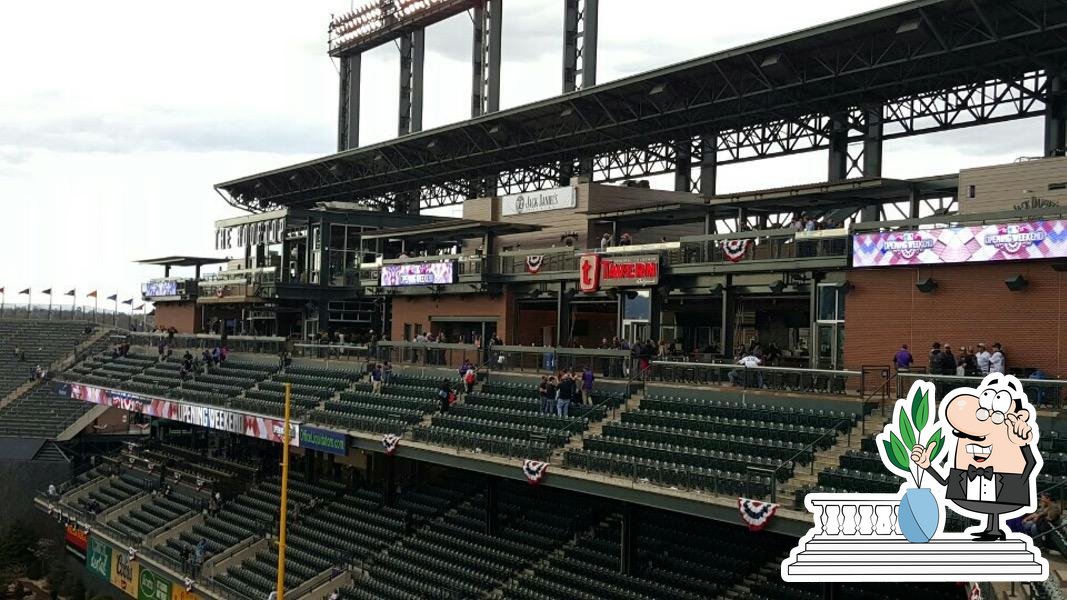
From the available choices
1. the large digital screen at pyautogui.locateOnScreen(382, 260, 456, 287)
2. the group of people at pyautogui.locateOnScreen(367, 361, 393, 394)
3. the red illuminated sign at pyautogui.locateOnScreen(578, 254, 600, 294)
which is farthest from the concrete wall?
the large digital screen at pyautogui.locateOnScreen(382, 260, 456, 287)

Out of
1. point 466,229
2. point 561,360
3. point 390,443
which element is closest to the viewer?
point 390,443

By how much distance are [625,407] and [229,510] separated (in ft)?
59.4

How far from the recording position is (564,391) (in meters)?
27.8

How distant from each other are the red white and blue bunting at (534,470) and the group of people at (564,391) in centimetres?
367

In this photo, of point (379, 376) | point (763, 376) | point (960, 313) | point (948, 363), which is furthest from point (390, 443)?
point (960, 313)

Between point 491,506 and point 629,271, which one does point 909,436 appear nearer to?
point 491,506

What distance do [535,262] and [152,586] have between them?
661 inches

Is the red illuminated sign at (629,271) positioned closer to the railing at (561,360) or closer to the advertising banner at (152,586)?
the railing at (561,360)

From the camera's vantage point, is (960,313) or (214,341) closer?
(960,313)

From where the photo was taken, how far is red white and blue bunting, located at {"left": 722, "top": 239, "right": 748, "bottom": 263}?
94.0ft

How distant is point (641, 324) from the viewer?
33781mm

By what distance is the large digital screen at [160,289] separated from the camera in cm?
6253

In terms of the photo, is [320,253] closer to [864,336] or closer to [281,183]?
[281,183]

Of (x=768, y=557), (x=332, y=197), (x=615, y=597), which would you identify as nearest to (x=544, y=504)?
(x=615, y=597)
